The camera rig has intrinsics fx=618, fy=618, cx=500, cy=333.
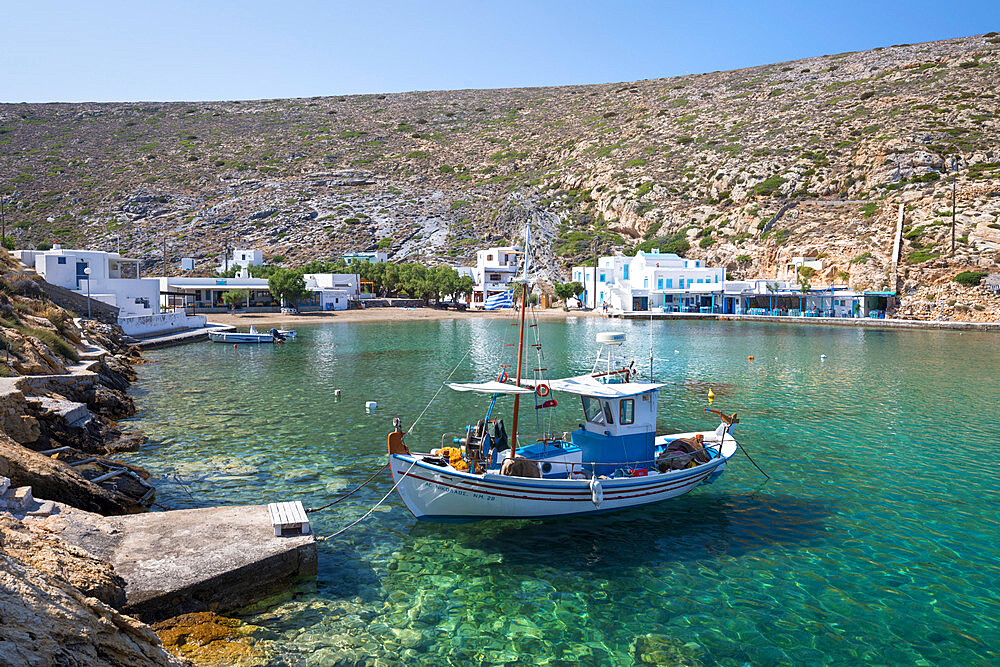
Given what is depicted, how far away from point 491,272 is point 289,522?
301 feet

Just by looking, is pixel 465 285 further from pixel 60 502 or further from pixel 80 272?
pixel 60 502

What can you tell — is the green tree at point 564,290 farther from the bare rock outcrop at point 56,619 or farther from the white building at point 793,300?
the bare rock outcrop at point 56,619

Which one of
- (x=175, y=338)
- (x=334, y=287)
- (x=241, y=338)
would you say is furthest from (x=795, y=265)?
Result: (x=175, y=338)

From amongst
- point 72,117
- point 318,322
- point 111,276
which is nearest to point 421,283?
point 318,322

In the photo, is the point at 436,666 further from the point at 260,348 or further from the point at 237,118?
the point at 237,118

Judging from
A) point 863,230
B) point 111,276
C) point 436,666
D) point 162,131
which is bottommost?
point 436,666

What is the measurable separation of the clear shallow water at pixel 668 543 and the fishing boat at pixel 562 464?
632 mm

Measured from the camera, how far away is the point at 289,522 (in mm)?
11812

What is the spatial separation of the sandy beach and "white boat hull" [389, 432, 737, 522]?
2307 inches

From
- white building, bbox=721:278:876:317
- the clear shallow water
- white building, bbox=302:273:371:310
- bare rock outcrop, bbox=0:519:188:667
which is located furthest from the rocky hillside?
bare rock outcrop, bbox=0:519:188:667

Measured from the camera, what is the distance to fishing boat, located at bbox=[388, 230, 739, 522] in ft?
45.9

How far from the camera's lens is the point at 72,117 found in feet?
542

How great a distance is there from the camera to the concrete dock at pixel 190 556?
9758 millimetres

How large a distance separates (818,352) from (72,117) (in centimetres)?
19119
